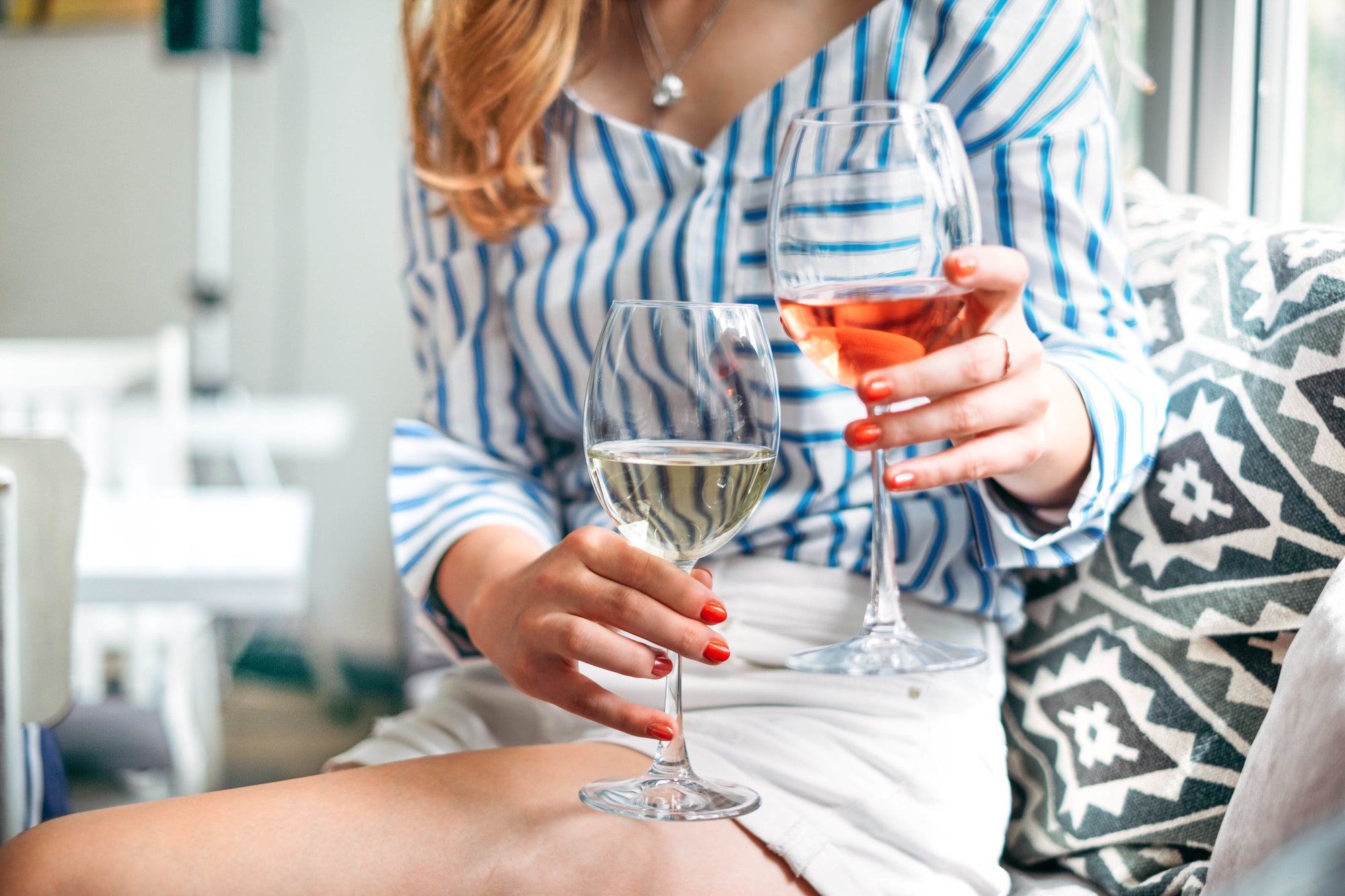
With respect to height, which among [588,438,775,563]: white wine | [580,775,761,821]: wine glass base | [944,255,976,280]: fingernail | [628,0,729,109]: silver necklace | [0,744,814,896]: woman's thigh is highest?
[628,0,729,109]: silver necklace

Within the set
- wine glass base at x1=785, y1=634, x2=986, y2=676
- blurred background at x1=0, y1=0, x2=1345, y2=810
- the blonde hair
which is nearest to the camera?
wine glass base at x1=785, y1=634, x2=986, y2=676

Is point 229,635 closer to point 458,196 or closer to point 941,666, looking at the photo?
point 458,196

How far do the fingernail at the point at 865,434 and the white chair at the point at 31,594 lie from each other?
0.56 meters

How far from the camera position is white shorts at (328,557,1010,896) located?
72 centimetres

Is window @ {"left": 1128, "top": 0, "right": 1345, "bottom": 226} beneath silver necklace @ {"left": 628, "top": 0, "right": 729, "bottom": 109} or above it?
above

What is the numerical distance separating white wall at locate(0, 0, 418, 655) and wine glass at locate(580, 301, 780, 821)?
A: 2899 mm

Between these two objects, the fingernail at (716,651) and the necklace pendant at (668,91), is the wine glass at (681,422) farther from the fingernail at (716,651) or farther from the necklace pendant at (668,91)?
the necklace pendant at (668,91)

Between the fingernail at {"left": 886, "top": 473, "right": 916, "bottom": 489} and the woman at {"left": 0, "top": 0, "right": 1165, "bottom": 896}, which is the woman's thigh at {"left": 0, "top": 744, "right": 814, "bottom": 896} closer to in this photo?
the woman at {"left": 0, "top": 0, "right": 1165, "bottom": 896}

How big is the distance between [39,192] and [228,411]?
36.9 inches

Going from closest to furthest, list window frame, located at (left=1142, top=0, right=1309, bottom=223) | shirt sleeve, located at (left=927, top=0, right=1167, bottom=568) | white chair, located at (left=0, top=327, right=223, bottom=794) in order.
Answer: shirt sleeve, located at (left=927, top=0, right=1167, bottom=568)
window frame, located at (left=1142, top=0, right=1309, bottom=223)
white chair, located at (left=0, top=327, right=223, bottom=794)

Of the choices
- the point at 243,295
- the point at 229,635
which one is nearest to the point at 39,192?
the point at 243,295

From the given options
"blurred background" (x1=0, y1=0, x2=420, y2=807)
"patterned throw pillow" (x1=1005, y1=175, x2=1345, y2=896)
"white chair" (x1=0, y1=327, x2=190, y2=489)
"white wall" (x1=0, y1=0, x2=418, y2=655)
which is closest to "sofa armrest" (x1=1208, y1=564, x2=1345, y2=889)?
"patterned throw pillow" (x1=1005, y1=175, x2=1345, y2=896)

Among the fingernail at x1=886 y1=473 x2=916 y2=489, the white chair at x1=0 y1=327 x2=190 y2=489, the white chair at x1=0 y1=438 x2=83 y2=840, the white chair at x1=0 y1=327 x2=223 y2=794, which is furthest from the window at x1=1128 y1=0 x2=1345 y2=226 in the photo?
the white chair at x1=0 y1=327 x2=190 y2=489

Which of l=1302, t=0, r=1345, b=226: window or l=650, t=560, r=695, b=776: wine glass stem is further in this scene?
l=1302, t=0, r=1345, b=226: window
